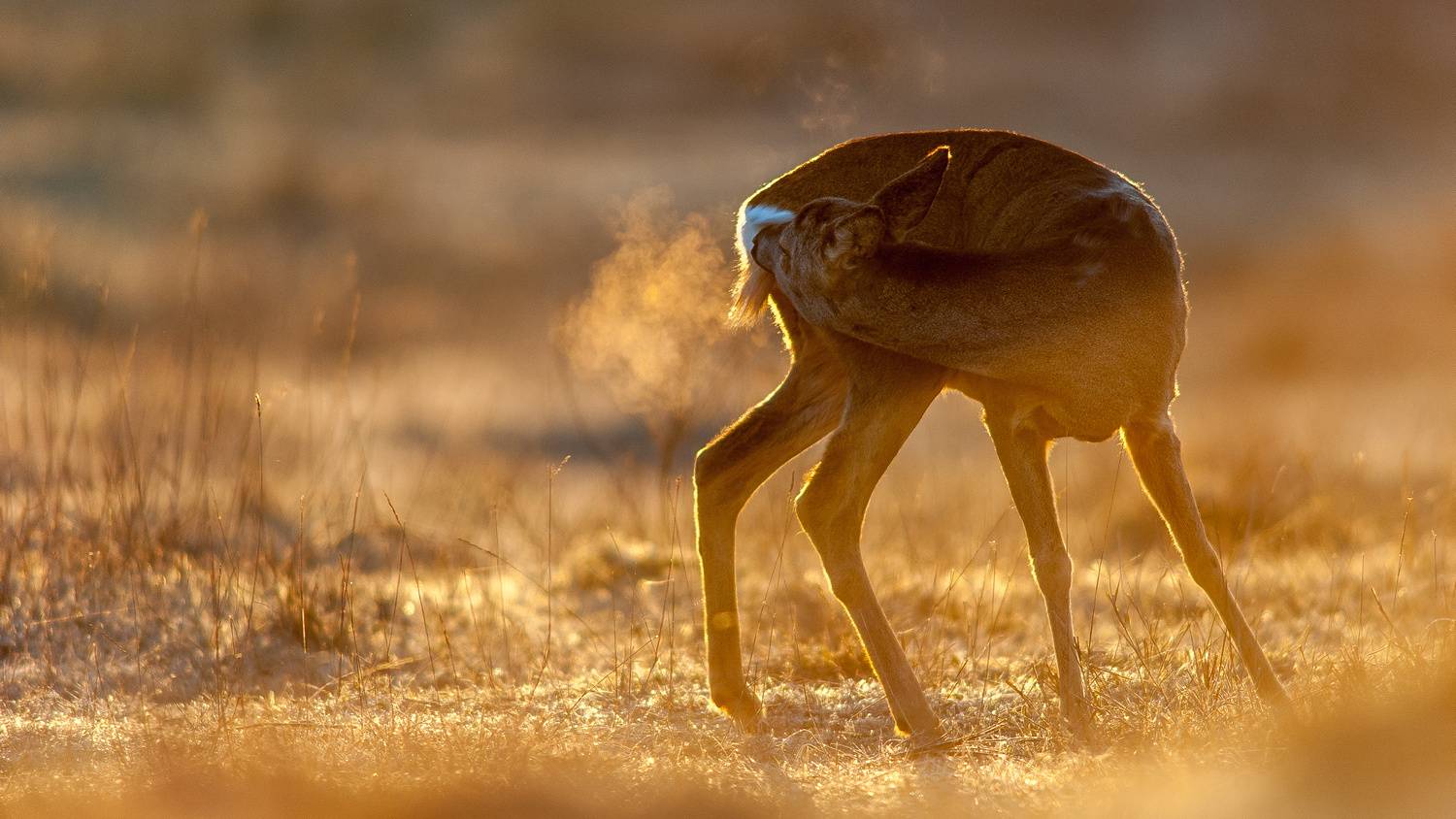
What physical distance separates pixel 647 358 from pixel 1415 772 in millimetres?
7507

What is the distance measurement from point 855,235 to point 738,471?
1321mm

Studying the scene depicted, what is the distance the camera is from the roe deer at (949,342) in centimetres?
434

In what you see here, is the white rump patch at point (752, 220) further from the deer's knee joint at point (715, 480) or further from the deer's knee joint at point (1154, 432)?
the deer's knee joint at point (1154, 432)

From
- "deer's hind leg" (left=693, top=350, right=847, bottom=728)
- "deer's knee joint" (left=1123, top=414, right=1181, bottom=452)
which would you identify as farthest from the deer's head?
"deer's knee joint" (left=1123, top=414, right=1181, bottom=452)

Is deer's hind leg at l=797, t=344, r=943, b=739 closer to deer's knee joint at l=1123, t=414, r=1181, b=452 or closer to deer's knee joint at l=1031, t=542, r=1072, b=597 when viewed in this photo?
deer's knee joint at l=1031, t=542, r=1072, b=597

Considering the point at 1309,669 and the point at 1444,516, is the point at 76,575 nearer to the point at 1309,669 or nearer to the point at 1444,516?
the point at 1309,669

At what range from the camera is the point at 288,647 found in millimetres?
6445

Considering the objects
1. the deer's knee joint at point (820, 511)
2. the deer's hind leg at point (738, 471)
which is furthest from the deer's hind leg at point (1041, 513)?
the deer's hind leg at point (738, 471)

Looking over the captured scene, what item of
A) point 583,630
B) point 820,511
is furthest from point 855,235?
point 583,630

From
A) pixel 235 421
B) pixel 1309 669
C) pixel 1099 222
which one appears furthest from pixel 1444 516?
pixel 235 421

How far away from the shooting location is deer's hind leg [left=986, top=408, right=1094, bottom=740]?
4.64m

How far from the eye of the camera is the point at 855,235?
429cm

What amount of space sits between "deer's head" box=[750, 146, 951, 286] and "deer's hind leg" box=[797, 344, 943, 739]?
0.45m

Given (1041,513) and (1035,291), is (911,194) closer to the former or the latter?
(1035,291)
